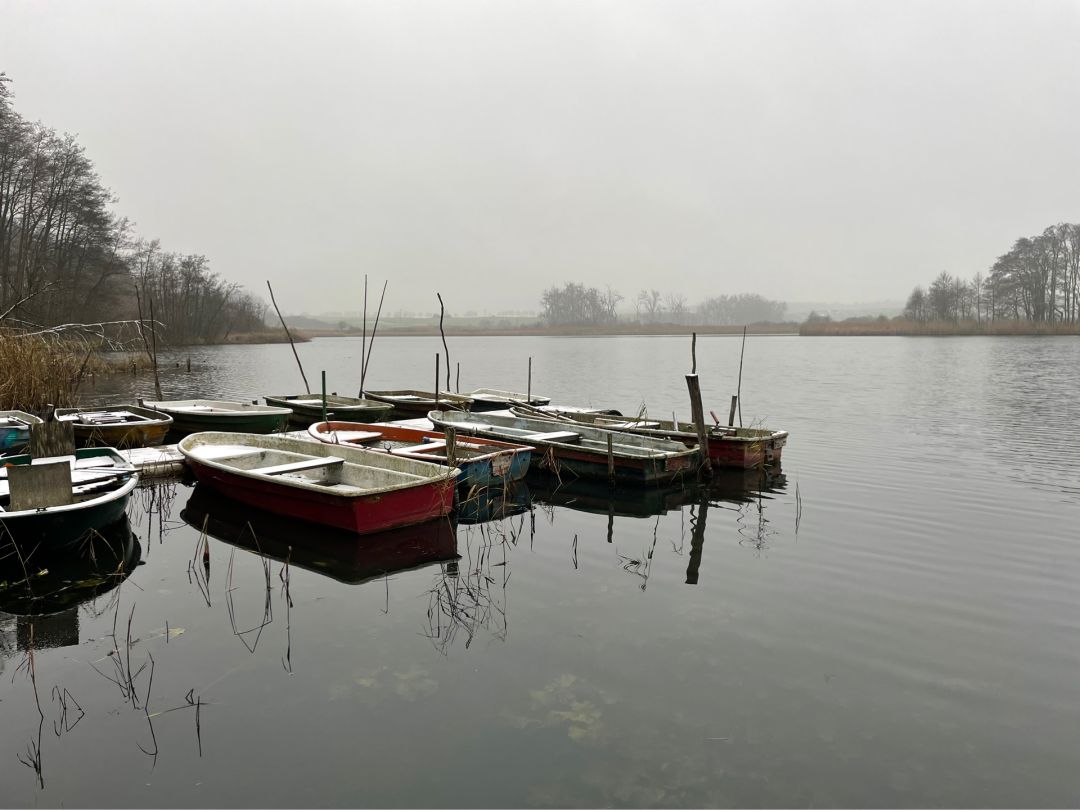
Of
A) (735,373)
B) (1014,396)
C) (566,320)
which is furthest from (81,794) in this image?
(566,320)

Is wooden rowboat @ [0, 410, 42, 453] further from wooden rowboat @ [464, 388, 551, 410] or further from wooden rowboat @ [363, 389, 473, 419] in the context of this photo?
wooden rowboat @ [464, 388, 551, 410]

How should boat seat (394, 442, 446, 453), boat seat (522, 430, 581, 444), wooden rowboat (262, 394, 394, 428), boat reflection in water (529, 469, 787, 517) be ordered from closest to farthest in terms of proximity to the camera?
1. boat reflection in water (529, 469, 787, 517)
2. boat seat (394, 442, 446, 453)
3. boat seat (522, 430, 581, 444)
4. wooden rowboat (262, 394, 394, 428)

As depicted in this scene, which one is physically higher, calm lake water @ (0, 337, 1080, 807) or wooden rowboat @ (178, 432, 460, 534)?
wooden rowboat @ (178, 432, 460, 534)

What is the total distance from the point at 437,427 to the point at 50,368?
8913 millimetres

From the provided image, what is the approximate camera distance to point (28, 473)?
6.95 m

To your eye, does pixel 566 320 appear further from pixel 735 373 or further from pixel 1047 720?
pixel 1047 720

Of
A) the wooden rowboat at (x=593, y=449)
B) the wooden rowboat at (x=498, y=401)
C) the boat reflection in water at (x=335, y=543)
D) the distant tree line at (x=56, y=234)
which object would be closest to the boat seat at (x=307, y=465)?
the boat reflection in water at (x=335, y=543)

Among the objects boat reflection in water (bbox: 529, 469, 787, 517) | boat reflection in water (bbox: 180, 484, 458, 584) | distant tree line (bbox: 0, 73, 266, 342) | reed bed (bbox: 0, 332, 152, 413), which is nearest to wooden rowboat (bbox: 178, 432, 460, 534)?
boat reflection in water (bbox: 180, 484, 458, 584)

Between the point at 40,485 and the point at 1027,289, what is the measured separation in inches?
3364

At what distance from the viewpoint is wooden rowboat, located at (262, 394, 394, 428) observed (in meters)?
17.1

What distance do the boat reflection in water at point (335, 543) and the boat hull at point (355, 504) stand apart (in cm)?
15

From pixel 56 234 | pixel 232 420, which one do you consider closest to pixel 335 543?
pixel 232 420

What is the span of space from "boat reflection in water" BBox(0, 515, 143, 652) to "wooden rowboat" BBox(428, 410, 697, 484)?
16.9ft

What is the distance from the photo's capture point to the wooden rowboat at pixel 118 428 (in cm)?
1280
